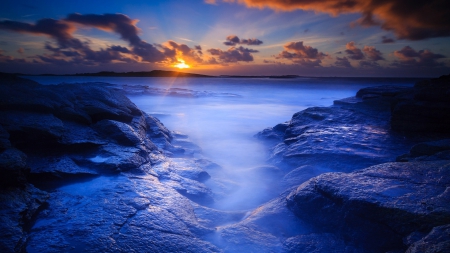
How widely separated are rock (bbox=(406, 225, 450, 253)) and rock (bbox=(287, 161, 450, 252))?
0.29 meters

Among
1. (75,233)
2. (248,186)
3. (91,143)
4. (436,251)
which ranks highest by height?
(91,143)

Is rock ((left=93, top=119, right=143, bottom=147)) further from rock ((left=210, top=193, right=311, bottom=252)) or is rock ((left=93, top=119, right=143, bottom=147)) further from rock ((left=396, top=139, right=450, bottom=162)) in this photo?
rock ((left=396, top=139, right=450, bottom=162))

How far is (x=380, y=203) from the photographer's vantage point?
3.14 meters

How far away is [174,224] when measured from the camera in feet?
12.1

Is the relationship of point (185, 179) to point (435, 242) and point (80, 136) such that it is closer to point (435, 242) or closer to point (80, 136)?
point (80, 136)

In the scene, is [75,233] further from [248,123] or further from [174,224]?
[248,123]

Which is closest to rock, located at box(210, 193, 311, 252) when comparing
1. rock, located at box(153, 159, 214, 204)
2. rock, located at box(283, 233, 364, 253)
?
rock, located at box(283, 233, 364, 253)

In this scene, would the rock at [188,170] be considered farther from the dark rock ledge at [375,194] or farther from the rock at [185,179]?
the dark rock ledge at [375,194]

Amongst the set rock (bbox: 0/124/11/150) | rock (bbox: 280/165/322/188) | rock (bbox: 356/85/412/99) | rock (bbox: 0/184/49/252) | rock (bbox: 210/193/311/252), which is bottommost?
rock (bbox: 210/193/311/252)

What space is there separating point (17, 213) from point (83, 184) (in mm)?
1266

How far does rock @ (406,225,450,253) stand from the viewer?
2.19 m

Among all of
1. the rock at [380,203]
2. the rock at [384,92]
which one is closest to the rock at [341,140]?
the rock at [384,92]

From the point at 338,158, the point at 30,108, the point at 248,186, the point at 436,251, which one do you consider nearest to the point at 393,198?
the point at 436,251

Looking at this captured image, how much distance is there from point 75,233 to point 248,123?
17.3 m
